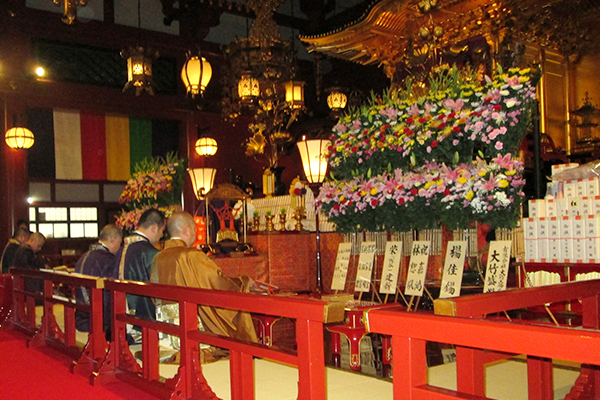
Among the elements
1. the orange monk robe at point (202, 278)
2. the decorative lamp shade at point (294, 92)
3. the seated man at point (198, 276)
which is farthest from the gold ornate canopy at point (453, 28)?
the orange monk robe at point (202, 278)

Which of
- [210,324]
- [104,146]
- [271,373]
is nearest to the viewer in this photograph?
[271,373]

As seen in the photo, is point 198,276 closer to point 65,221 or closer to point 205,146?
point 205,146

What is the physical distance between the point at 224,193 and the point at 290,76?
2.23 metres

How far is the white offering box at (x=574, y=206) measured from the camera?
484 centimetres

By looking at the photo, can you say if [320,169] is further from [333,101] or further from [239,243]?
[333,101]

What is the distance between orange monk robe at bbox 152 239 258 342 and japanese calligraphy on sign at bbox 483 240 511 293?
1.73 metres

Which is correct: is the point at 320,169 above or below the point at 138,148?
below

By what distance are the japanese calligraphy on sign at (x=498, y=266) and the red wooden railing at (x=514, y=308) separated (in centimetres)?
84

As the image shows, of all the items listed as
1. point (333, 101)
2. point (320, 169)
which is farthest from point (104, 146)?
point (320, 169)

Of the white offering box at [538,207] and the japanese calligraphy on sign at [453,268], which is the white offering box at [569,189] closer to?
the white offering box at [538,207]

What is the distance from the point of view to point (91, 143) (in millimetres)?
10852

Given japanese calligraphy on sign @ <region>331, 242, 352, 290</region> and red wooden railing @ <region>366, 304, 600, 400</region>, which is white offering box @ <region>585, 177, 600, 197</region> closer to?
japanese calligraphy on sign @ <region>331, 242, 352, 290</region>

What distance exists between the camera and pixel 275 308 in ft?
7.21

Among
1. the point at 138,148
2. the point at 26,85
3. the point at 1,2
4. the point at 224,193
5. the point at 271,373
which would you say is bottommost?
the point at 271,373
